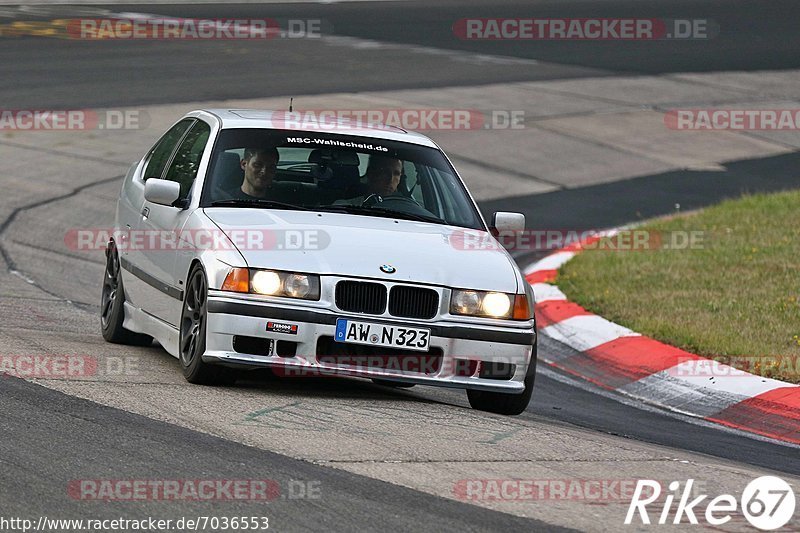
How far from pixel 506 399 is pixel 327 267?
4.34 ft

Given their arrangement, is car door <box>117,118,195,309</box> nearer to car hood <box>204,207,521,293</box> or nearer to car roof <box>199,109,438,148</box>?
car roof <box>199,109,438,148</box>

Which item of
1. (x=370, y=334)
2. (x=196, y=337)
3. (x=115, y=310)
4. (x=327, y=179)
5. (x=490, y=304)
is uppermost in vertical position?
(x=327, y=179)

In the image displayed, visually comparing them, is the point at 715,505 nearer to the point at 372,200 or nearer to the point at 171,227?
the point at 372,200

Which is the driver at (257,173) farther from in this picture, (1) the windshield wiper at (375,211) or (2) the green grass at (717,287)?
(2) the green grass at (717,287)

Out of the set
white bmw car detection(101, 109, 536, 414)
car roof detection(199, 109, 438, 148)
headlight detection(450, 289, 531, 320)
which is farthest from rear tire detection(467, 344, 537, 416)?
car roof detection(199, 109, 438, 148)

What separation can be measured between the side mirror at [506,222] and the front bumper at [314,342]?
4.35 ft

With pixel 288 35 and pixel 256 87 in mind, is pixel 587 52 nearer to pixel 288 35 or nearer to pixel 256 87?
pixel 288 35

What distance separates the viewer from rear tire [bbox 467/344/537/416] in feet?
26.1

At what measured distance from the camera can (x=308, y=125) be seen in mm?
8922

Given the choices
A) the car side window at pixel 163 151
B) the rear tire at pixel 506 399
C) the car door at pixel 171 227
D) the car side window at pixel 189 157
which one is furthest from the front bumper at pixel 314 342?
the car side window at pixel 163 151

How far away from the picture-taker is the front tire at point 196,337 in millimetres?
7578

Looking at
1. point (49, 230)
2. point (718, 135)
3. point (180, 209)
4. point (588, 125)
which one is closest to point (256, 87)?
point (588, 125)

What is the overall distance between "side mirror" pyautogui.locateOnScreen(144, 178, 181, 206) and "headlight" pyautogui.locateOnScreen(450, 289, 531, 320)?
174 cm

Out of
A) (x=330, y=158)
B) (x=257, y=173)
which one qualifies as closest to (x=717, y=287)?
(x=330, y=158)
